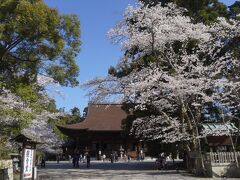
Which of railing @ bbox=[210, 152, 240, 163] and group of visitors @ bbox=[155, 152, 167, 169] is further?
group of visitors @ bbox=[155, 152, 167, 169]

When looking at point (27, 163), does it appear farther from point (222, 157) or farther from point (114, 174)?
point (222, 157)

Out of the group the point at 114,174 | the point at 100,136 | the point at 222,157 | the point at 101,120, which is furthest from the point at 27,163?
the point at 101,120

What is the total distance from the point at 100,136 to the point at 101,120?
227cm

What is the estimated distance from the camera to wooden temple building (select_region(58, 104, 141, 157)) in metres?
47.9

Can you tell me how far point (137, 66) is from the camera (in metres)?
22.4

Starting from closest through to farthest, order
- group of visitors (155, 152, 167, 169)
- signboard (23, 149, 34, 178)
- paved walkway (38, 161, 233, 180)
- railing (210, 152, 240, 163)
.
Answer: signboard (23, 149, 34, 178) < railing (210, 152, 240, 163) < paved walkway (38, 161, 233, 180) < group of visitors (155, 152, 167, 169)

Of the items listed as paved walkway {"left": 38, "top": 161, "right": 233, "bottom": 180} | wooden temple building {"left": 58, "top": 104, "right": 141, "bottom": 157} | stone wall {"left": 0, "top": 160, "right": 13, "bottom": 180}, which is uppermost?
wooden temple building {"left": 58, "top": 104, "right": 141, "bottom": 157}

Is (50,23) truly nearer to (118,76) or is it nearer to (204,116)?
(118,76)

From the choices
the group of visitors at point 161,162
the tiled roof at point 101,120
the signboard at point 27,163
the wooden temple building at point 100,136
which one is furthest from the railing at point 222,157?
the tiled roof at point 101,120

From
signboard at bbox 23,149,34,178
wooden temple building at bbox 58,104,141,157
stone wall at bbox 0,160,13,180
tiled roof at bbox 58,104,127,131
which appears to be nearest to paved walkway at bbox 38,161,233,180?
stone wall at bbox 0,160,13,180

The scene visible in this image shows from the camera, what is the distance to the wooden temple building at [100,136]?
47.9 meters

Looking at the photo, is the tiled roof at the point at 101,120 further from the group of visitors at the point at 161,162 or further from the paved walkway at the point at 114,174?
the paved walkway at the point at 114,174

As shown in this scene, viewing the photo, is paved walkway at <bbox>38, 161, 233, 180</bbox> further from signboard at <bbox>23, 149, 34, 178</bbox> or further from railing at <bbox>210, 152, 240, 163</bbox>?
signboard at <bbox>23, 149, 34, 178</bbox>

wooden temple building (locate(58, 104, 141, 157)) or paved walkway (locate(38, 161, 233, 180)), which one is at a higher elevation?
wooden temple building (locate(58, 104, 141, 157))
